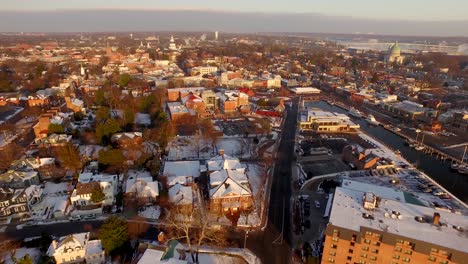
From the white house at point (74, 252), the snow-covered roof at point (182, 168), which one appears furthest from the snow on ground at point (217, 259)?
the snow-covered roof at point (182, 168)

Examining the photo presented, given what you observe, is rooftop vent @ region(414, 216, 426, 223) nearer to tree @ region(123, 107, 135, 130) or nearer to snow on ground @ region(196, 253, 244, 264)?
snow on ground @ region(196, 253, 244, 264)

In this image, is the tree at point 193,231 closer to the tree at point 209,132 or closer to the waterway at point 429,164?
the tree at point 209,132

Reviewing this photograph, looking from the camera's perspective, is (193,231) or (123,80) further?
(123,80)

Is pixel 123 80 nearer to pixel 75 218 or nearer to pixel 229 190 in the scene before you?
pixel 75 218

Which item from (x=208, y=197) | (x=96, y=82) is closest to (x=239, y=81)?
(x=96, y=82)

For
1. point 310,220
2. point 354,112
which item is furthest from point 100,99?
point 354,112

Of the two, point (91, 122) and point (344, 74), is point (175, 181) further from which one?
point (344, 74)
